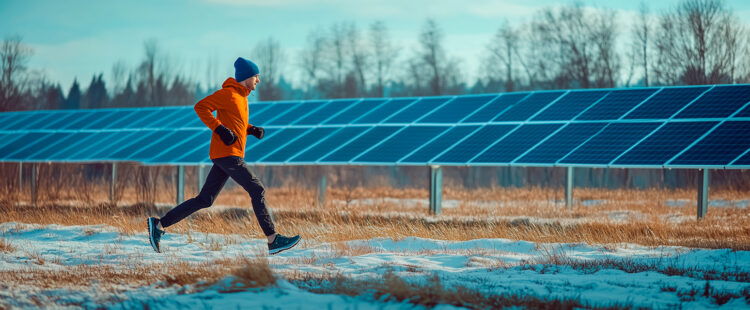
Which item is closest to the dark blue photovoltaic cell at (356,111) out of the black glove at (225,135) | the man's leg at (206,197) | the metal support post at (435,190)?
the metal support post at (435,190)

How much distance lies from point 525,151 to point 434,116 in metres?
3.64

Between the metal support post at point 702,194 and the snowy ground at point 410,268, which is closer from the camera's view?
the snowy ground at point 410,268

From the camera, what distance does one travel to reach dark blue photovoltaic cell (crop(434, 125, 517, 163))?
14.5m

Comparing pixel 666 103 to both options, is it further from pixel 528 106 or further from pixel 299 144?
pixel 299 144

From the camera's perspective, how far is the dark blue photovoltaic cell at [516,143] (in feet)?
46.6

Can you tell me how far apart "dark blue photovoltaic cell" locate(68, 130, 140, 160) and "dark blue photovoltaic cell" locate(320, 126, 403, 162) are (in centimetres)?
632

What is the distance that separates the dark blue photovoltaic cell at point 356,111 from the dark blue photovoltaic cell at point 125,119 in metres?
6.92

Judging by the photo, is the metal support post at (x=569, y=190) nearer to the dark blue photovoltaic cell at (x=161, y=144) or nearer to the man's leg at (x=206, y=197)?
the dark blue photovoltaic cell at (x=161, y=144)

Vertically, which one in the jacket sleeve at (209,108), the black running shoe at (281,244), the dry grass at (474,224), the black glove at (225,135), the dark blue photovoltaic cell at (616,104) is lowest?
the dry grass at (474,224)

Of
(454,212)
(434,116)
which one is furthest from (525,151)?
(434,116)

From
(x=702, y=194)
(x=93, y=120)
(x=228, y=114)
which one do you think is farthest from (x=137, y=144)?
(x=702, y=194)

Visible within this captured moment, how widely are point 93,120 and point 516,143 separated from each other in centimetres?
1389

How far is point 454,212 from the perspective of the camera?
16.1 metres

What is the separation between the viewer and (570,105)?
16.7 m
